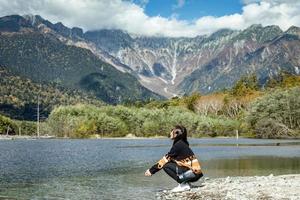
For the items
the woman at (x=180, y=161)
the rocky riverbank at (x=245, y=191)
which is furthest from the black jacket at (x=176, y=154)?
the rocky riverbank at (x=245, y=191)

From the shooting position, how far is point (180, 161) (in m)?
29.5

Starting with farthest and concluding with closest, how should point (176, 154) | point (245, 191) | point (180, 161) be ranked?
point (245, 191), point (180, 161), point (176, 154)

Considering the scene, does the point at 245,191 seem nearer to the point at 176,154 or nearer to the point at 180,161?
the point at 180,161

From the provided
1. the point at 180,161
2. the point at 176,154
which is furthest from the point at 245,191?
the point at 176,154

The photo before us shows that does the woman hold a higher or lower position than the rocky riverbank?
higher

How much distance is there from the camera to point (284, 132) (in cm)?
15325

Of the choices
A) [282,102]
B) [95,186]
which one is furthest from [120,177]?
[282,102]

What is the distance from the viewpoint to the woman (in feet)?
93.9

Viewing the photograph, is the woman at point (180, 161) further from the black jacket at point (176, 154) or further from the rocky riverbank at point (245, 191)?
the rocky riverbank at point (245, 191)

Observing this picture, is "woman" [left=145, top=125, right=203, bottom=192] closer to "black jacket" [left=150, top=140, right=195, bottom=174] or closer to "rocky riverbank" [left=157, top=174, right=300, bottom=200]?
"black jacket" [left=150, top=140, right=195, bottom=174]

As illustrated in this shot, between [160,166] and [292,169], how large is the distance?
26.7m

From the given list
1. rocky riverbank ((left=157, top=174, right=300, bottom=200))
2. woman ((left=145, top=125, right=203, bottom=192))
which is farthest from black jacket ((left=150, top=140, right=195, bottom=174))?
rocky riverbank ((left=157, top=174, right=300, bottom=200))

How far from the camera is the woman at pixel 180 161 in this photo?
93.9 ft

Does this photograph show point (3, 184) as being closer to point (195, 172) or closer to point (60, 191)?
A: point (60, 191)
